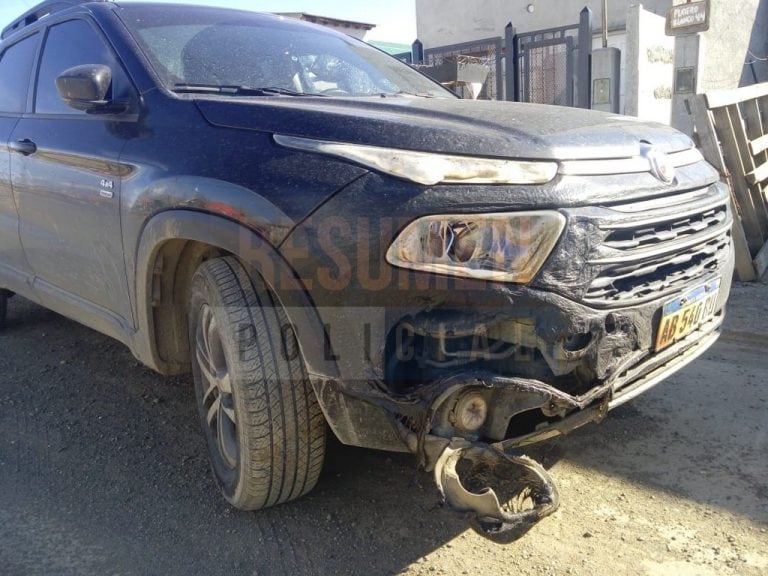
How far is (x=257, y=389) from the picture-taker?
7.25 feet

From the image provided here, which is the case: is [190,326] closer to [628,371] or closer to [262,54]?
[262,54]

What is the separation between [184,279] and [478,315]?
1.36 m

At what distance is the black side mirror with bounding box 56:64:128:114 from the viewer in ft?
8.79

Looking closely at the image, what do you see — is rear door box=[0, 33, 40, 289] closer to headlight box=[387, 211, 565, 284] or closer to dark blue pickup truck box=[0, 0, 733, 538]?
dark blue pickup truck box=[0, 0, 733, 538]

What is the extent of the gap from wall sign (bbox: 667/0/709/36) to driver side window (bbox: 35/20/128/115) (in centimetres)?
672

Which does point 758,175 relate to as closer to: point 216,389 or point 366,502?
point 366,502

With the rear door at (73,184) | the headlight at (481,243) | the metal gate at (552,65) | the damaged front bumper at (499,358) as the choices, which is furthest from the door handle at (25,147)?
the metal gate at (552,65)

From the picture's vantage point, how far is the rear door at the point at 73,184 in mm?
2775

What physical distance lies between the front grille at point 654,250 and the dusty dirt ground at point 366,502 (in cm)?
88

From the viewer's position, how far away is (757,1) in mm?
13672

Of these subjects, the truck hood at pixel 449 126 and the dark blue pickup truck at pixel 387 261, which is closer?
the dark blue pickup truck at pixel 387 261

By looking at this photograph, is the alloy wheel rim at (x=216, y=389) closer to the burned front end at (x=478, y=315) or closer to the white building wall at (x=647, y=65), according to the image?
the burned front end at (x=478, y=315)

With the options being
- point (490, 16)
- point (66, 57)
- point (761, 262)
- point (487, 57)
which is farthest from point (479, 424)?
point (490, 16)

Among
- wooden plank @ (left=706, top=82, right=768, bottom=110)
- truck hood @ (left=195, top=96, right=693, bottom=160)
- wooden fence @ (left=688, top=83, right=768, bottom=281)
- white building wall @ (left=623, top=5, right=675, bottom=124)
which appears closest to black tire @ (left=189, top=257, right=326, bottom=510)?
truck hood @ (left=195, top=96, right=693, bottom=160)
